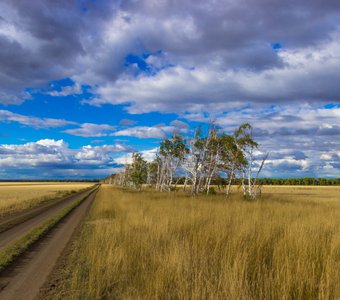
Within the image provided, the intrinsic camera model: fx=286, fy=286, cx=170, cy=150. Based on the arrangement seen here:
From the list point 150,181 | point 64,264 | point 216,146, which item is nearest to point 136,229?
point 64,264

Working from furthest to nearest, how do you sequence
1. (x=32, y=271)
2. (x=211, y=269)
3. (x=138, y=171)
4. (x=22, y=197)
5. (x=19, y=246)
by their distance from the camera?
(x=138, y=171), (x=22, y=197), (x=19, y=246), (x=32, y=271), (x=211, y=269)

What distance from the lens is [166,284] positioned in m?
5.48

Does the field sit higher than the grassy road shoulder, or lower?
higher

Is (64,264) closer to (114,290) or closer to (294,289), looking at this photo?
(114,290)

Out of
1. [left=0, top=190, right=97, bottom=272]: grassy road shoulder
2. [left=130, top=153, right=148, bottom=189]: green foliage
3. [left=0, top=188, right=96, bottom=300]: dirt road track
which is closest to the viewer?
[left=0, top=188, right=96, bottom=300]: dirt road track

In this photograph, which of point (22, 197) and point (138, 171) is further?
point (138, 171)

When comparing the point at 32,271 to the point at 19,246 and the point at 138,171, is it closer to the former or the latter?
the point at 19,246

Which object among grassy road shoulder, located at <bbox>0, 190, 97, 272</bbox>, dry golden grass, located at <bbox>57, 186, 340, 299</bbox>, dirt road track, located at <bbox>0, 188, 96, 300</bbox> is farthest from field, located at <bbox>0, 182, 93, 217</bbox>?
dry golden grass, located at <bbox>57, 186, 340, 299</bbox>

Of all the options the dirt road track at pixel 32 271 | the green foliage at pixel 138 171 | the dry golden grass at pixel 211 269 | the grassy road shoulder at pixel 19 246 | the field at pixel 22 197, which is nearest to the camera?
the dry golden grass at pixel 211 269

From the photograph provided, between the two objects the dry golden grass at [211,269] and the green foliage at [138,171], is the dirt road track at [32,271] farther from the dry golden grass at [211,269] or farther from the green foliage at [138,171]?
the green foliage at [138,171]

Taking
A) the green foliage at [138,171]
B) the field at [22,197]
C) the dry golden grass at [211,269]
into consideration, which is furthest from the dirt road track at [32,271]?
the green foliage at [138,171]

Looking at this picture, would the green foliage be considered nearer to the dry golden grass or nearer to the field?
the field

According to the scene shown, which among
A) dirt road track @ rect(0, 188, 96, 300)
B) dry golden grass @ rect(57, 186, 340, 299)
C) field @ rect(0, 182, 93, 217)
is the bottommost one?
dirt road track @ rect(0, 188, 96, 300)

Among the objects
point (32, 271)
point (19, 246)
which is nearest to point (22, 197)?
point (19, 246)
